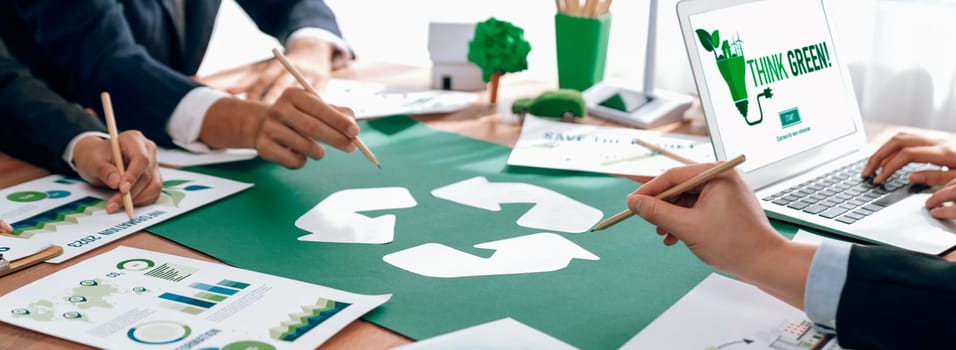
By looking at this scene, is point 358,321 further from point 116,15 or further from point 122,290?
point 116,15

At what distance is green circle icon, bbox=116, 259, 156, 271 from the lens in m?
0.89

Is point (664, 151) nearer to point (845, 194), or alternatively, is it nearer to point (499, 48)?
point (845, 194)

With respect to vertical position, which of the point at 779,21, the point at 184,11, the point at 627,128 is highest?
the point at 184,11

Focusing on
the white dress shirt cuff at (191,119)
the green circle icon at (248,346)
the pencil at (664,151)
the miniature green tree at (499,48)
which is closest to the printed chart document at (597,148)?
the pencil at (664,151)

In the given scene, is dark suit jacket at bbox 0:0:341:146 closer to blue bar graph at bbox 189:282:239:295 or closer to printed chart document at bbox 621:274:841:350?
blue bar graph at bbox 189:282:239:295

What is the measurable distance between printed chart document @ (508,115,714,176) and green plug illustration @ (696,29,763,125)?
0.15 meters

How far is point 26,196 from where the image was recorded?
1.11m

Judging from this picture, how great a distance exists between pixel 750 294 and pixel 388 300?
35 cm

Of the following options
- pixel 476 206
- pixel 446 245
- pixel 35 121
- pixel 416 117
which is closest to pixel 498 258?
pixel 446 245

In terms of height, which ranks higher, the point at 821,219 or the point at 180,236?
the point at 180,236

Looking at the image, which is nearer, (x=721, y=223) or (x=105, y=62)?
(x=721, y=223)

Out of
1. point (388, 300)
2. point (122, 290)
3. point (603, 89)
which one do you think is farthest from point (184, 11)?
point (388, 300)

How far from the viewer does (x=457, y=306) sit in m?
0.81

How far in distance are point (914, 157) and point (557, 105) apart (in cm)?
55
